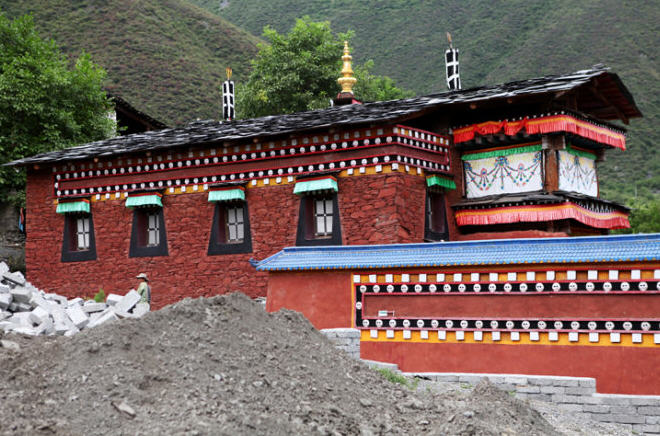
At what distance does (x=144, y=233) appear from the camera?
68.7ft

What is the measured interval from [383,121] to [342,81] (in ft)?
21.9

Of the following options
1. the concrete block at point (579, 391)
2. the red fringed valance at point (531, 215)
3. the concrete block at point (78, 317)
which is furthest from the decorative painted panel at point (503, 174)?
the concrete block at point (78, 317)

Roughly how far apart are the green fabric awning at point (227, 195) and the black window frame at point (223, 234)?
10.4 inches

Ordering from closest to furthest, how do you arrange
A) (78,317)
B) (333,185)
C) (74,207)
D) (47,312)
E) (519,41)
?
(47,312), (78,317), (333,185), (74,207), (519,41)

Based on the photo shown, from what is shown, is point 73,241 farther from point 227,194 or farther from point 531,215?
point 531,215

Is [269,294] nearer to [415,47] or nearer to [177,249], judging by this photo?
[177,249]

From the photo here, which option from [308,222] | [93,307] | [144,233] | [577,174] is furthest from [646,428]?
[144,233]

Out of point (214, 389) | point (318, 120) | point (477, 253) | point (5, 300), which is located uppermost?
point (318, 120)

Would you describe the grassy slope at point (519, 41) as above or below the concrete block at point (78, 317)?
above

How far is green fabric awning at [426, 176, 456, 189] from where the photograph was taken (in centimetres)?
1802

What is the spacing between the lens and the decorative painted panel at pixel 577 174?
18.4 metres

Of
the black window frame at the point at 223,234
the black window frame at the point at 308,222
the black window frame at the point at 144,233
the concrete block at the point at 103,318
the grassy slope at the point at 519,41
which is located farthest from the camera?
the grassy slope at the point at 519,41

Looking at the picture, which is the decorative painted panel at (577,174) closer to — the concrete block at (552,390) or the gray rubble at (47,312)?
the concrete block at (552,390)

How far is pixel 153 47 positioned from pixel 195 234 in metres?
45.9
